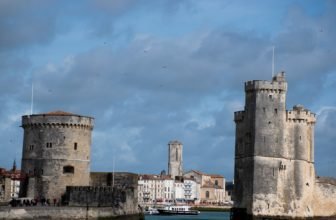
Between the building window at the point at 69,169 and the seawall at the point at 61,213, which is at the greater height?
the building window at the point at 69,169

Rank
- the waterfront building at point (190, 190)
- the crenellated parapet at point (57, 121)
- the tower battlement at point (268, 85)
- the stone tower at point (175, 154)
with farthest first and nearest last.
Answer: the waterfront building at point (190, 190) → the stone tower at point (175, 154) → the tower battlement at point (268, 85) → the crenellated parapet at point (57, 121)

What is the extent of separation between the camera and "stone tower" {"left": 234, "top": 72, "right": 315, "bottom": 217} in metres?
61.6

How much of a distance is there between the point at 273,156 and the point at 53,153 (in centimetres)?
1801

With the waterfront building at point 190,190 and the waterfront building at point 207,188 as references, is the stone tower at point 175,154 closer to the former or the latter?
the waterfront building at point 190,190

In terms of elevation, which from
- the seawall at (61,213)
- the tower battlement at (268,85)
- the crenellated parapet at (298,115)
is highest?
the tower battlement at (268,85)

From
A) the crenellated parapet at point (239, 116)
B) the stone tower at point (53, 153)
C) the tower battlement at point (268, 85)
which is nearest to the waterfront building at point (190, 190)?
the crenellated parapet at point (239, 116)

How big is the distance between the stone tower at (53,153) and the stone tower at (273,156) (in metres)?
13.8

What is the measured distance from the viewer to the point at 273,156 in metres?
62.2

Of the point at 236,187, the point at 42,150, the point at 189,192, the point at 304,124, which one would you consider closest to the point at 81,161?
the point at 42,150

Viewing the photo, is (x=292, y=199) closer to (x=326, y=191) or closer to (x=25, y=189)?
(x=326, y=191)

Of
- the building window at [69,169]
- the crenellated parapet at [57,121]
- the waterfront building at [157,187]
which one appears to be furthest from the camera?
the waterfront building at [157,187]

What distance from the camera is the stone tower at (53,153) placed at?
5816 cm

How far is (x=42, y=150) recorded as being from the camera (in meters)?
58.5

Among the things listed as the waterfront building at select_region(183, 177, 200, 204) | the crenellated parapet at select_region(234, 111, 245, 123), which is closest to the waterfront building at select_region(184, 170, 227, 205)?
the waterfront building at select_region(183, 177, 200, 204)
